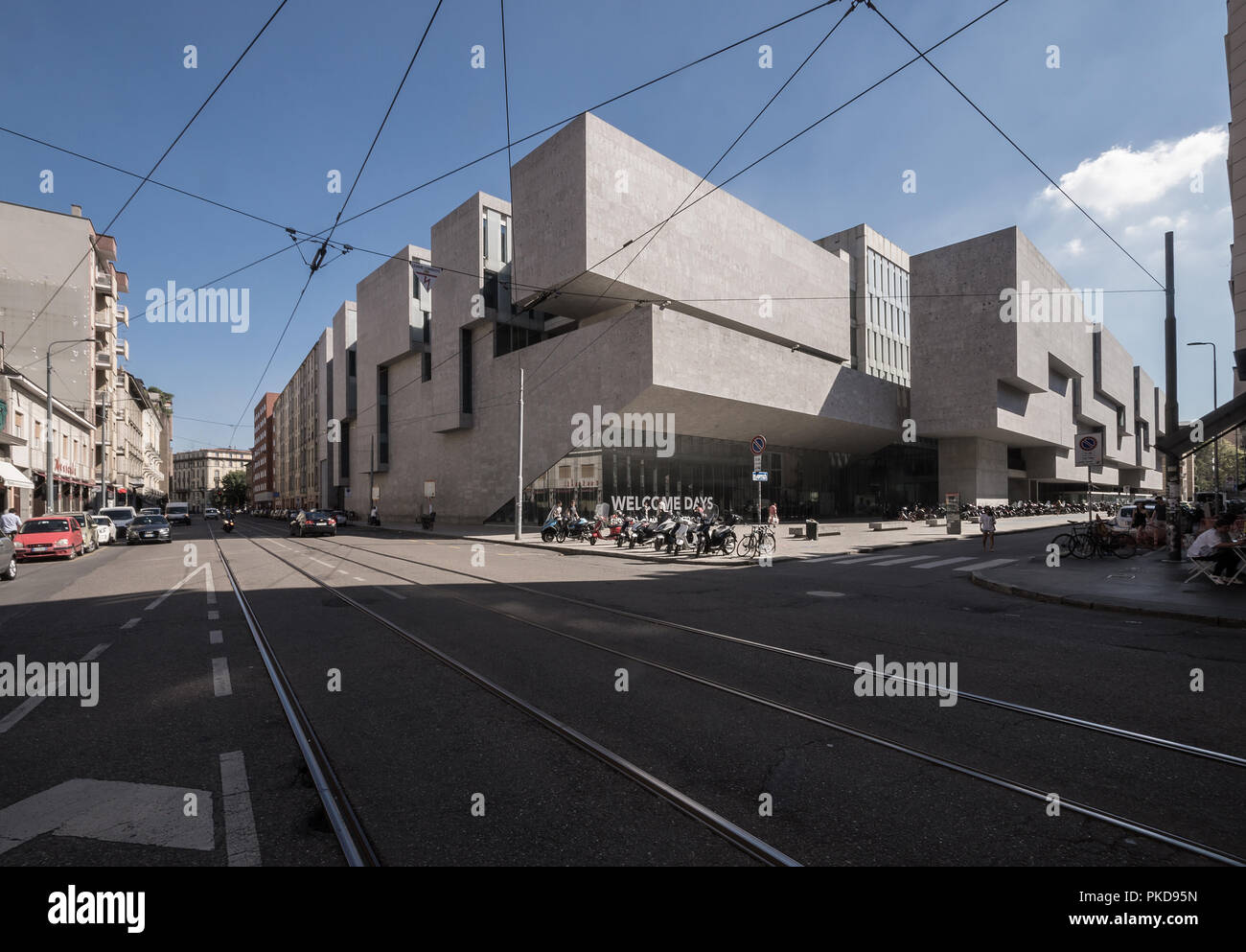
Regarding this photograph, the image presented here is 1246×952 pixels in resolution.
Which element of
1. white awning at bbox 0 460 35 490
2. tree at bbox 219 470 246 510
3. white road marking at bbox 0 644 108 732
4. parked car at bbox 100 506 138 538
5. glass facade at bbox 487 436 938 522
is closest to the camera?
white road marking at bbox 0 644 108 732

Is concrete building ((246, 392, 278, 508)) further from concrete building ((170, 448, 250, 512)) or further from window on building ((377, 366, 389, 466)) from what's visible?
window on building ((377, 366, 389, 466))

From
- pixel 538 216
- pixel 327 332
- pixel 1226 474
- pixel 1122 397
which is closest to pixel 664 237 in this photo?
pixel 538 216

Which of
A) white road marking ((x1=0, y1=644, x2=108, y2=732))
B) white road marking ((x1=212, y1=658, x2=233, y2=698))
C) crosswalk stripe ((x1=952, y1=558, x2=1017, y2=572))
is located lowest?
crosswalk stripe ((x1=952, y1=558, x2=1017, y2=572))

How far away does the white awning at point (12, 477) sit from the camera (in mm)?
28403

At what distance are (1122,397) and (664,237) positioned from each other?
78.8 m

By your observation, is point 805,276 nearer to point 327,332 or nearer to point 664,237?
point 664,237

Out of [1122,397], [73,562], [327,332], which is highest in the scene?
[327,332]

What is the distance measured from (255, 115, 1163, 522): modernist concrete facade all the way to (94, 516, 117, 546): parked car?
14808mm

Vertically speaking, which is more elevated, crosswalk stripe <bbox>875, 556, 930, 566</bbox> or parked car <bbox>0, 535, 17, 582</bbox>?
parked car <bbox>0, 535, 17, 582</bbox>

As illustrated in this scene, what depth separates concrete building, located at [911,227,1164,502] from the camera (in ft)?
152

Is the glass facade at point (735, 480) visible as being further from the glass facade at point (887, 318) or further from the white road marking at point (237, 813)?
the white road marking at point (237, 813)

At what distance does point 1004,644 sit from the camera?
7582mm

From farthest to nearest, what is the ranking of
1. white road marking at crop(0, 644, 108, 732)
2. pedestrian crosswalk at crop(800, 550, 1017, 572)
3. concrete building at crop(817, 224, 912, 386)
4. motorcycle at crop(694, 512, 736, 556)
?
concrete building at crop(817, 224, 912, 386) < motorcycle at crop(694, 512, 736, 556) < pedestrian crosswalk at crop(800, 550, 1017, 572) < white road marking at crop(0, 644, 108, 732)

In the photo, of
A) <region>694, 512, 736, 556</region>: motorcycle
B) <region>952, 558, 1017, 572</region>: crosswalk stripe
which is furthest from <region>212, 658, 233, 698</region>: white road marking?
<region>952, 558, 1017, 572</region>: crosswalk stripe
